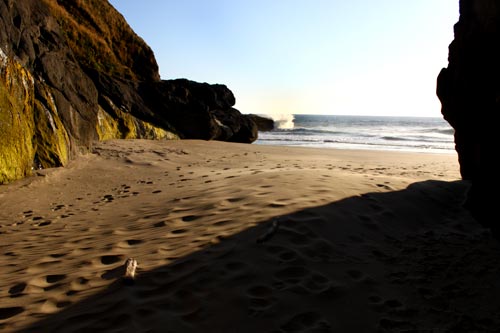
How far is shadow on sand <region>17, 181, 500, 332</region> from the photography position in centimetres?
235

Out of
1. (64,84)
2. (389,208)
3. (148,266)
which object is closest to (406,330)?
(148,266)

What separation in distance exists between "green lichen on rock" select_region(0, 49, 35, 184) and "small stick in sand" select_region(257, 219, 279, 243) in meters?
4.87

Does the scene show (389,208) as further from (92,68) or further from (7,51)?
(92,68)

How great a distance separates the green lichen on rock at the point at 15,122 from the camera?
597 cm

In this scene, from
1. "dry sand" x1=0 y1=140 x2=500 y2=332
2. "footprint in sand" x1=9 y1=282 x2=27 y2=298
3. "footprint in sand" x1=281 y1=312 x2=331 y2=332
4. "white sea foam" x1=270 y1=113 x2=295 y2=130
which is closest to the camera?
"footprint in sand" x1=281 y1=312 x2=331 y2=332

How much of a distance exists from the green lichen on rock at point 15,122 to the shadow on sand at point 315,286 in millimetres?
4594

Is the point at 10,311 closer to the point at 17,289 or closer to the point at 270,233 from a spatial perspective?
the point at 17,289

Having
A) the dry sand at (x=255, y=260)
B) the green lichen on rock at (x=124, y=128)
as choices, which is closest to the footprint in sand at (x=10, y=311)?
the dry sand at (x=255, y=260)

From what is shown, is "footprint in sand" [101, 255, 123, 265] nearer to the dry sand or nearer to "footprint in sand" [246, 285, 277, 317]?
the dry sand

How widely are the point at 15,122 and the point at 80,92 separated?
426cm

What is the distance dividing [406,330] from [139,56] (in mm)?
19827

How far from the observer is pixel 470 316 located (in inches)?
98.8

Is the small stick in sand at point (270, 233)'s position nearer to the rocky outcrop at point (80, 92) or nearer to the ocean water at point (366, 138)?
the rocky outcrop at point (80, 92)

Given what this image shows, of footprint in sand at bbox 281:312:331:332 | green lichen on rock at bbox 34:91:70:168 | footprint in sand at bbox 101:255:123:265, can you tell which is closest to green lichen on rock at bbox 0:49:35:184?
green lichen on rock at bbox 34:91:70:168
